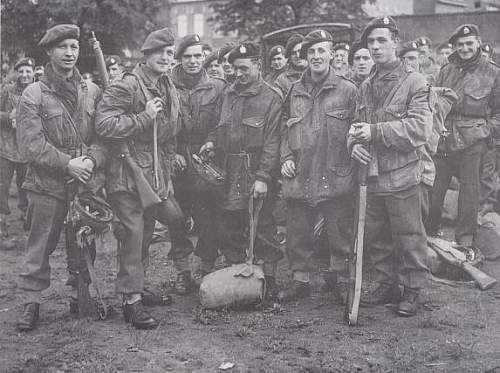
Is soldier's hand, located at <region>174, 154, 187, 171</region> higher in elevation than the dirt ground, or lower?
higher

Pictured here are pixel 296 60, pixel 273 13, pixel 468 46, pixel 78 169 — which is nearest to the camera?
pixel 78 169

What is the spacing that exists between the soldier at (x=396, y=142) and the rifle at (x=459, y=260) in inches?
40.6

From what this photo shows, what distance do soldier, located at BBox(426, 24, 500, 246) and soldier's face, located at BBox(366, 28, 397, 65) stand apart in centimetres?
182

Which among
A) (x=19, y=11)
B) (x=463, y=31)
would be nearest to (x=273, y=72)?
(x=463, y=31)

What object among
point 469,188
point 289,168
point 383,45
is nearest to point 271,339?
point 289,168

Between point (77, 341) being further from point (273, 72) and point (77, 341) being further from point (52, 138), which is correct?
point (273, 72)

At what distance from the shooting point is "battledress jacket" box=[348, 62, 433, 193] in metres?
4.63

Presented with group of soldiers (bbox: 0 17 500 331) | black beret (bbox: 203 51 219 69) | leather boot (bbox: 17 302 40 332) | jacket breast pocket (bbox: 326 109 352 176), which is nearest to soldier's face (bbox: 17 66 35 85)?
black beret (bbox: 203 51 219 69)

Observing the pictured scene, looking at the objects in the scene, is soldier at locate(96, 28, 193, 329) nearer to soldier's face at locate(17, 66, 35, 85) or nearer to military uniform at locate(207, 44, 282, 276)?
military uniform at locate(207, 44, 282, 276)

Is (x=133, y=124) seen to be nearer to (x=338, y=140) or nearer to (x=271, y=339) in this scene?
(x=338, y=140)

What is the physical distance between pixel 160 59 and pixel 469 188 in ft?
11.7

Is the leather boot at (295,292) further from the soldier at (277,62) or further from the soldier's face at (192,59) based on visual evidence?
the soldier at (277,62)

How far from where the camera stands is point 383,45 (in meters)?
4.84

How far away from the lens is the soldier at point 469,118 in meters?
6.26
